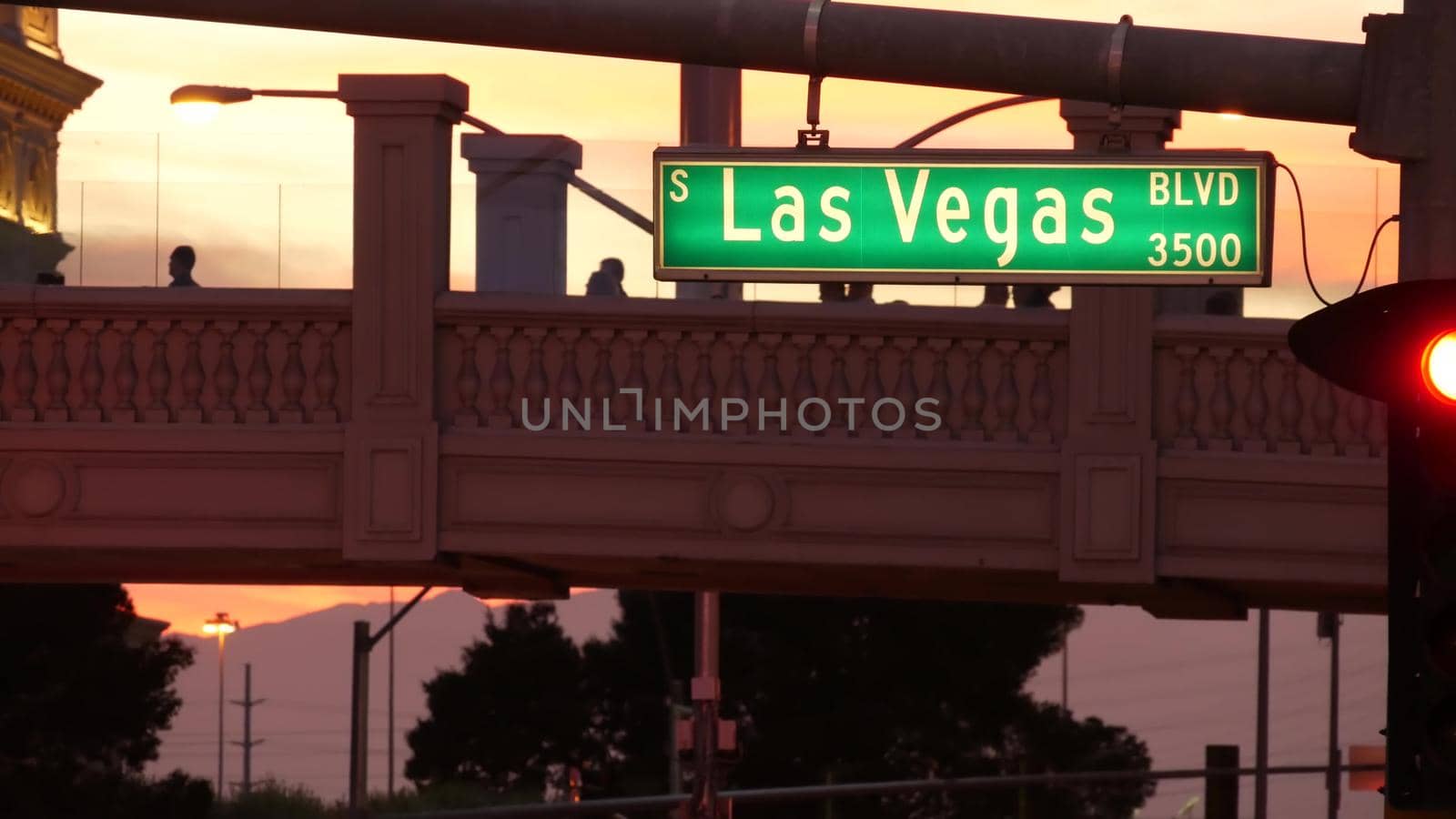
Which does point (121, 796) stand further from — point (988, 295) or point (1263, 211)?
point (1263, 211)

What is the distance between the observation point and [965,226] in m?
9.59

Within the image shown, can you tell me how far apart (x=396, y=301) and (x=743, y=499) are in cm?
304

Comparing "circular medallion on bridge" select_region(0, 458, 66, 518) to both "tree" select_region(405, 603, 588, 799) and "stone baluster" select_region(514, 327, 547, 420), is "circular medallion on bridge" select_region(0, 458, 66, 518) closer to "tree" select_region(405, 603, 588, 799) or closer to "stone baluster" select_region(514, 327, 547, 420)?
"stone baluster" select_region(514, 327, 547, 420)

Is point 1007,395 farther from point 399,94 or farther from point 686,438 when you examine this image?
point 399,94

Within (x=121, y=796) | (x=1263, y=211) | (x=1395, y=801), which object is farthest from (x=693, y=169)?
(x=121, y=796)

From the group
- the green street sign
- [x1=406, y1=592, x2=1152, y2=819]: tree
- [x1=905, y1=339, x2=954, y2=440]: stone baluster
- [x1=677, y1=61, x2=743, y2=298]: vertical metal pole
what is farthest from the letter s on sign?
[x1=406, y1=592, x2=1152, y2=819]: tree

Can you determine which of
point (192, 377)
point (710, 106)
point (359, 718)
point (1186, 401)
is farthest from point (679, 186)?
point (359, 718)

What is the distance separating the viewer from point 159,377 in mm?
Answer: 20469

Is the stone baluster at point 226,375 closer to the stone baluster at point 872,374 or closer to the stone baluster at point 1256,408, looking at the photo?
the stone baluster at point 872,374

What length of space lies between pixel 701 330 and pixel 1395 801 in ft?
42.8

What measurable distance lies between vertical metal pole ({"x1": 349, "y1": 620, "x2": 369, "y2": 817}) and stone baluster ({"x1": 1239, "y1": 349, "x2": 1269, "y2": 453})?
9.18m

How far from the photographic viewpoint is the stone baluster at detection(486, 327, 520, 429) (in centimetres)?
2031

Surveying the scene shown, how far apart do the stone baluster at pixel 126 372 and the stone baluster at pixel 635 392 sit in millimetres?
3709

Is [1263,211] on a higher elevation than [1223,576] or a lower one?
higher
